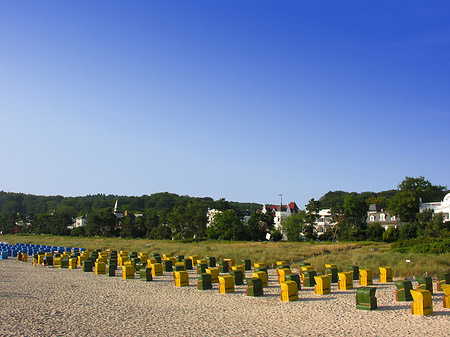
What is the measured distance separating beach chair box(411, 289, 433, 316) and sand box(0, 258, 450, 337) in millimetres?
250

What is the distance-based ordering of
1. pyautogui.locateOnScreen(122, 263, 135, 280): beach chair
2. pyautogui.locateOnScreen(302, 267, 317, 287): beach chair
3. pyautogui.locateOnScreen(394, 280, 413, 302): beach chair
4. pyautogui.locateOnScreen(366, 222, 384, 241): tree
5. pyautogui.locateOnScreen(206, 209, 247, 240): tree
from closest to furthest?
pyautogui.locateOnScreen(394, 280, 413, 302): beach chair → pyautogui.locateOnScreen(302, 267, 317, 287): beach chair → pyautogui.locateOnScreen(122, 263, 135, 280): beach chair → pyautogui.locateOnScreen(366, 222, 384, 241): tree → pyautogui.locateOnScreen(206, 209, 247, 240): tree

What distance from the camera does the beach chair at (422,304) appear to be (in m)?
14.2

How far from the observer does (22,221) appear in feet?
423

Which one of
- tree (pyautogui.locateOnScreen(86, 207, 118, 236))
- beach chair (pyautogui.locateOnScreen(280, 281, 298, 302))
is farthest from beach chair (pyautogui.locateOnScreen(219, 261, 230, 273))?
tree (pyautogui.locateOnScreen(86, 207, 118, 236))

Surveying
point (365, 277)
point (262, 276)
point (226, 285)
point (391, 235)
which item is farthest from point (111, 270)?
point (391, 235)

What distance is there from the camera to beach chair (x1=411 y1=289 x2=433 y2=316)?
14.2 m

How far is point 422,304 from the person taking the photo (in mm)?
14227

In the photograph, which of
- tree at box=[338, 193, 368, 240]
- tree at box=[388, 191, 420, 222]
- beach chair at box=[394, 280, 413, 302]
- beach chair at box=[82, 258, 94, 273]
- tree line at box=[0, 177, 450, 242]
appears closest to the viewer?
beach chair at box=[394, 280, 413, 302]

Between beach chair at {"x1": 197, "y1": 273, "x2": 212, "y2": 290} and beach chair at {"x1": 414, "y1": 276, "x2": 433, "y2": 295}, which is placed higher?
beach chair at {"x1": 414, "y1": 276, "x2": 433, "y2": 295}

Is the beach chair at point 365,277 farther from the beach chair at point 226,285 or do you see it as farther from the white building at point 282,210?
the white building at point 282,210

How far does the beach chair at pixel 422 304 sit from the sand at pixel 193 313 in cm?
25

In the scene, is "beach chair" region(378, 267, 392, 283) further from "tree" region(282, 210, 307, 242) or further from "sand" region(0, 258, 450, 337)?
"tree" region(282, 210, 307, 242)

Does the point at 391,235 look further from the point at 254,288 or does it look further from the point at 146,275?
the point at 254,288

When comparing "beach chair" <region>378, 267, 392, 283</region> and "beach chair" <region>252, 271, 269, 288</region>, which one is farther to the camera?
"beach chair" <region>378, 267, 392, 283</region>
